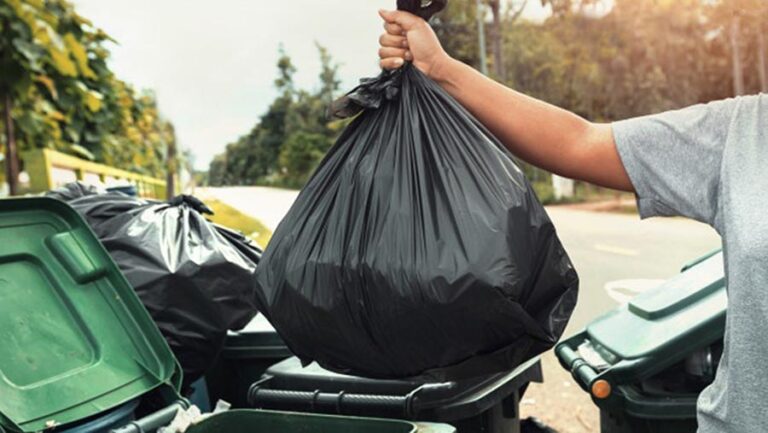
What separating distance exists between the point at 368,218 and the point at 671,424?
1205mm

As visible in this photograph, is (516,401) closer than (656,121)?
No

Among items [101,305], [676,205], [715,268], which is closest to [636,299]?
[715,268]

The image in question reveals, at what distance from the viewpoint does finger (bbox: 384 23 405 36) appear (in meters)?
1.51

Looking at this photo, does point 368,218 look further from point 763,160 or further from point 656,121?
point 763,160

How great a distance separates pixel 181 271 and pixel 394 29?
1.20m

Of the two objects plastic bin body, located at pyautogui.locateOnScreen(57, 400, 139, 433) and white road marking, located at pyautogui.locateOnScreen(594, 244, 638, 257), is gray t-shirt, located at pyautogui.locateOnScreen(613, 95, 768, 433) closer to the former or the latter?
plastic bin body, located at pyautogui.locateOnScreen(57, 400, 139, 433)

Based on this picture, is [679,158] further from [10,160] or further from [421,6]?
[10,160]

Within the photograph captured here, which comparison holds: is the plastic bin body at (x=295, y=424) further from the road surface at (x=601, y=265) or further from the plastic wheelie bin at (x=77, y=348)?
the road surface at (x=601, y=265)

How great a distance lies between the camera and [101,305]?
6.95 feet

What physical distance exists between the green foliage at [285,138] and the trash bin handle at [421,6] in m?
47.8

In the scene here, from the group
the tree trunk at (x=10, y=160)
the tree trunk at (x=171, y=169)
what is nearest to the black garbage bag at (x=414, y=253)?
the tree trunk at (x=10, y=160)

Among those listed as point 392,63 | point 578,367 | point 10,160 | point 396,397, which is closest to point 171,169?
point 10,160

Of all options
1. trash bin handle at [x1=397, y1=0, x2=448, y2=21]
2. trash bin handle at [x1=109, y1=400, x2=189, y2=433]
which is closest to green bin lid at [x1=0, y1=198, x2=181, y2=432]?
trash bin handle at [x1=109, y1=400, x2=189, y2=433]

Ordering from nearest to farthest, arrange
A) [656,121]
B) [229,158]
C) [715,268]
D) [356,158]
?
[656,121] < [356,158] < [715,268] < [229,158]
